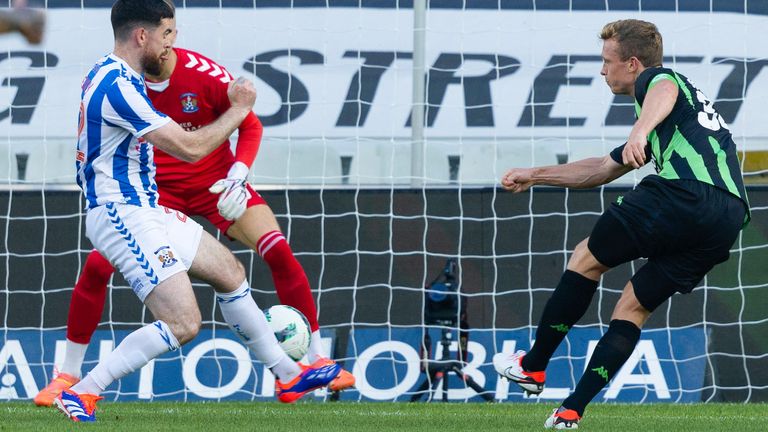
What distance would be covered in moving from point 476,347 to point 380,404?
1064 mm

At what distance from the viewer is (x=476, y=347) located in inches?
286

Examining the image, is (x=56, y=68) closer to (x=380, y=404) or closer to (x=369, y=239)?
(x=369, y=239)

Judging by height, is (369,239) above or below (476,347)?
above

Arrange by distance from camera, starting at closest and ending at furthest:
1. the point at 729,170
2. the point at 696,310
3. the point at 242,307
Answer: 1. the point at 729,170
2. the point at 242,307
3. the point at 696,310

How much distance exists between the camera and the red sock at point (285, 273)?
5.99 meters

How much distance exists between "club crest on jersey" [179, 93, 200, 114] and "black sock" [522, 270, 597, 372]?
2.07m

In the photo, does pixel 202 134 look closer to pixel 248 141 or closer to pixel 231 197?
pixel 231 197

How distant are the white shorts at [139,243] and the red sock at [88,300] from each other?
115cm

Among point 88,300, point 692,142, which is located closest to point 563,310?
point 692,142

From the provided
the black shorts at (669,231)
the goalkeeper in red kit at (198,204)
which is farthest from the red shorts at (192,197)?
the black shorts at (669,231)

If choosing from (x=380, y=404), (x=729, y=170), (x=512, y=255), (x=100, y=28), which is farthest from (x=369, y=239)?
(x=729, y=170)

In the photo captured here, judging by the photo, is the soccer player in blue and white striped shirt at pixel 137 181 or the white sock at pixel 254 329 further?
the white sock at pixel 254 329

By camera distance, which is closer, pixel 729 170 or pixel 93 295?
pixel 729 170

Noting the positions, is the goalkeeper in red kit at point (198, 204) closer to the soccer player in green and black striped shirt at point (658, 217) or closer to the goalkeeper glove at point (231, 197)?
the goalkeeper glove at point (231, 197)
